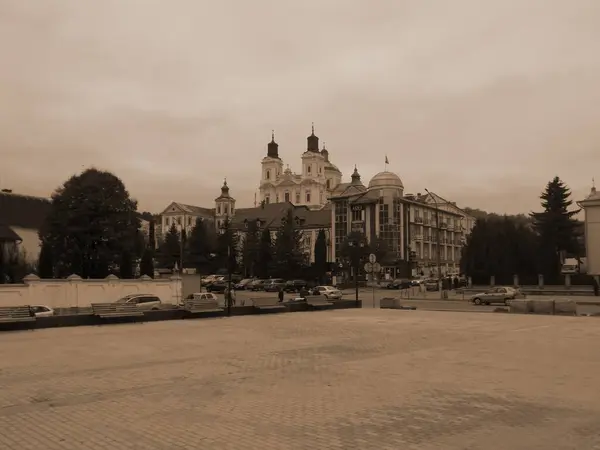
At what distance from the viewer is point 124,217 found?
47750mm

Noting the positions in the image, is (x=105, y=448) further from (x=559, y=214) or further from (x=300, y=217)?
(x=300, y=217)

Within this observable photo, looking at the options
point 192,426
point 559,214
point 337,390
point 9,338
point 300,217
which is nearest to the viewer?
point 192,426

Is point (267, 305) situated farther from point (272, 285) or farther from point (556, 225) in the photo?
point (556, 225)

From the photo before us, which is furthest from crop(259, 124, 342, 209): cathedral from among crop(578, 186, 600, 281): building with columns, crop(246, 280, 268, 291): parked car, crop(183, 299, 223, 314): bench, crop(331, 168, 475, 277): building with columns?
crop(183, 299, 223, 314): bench

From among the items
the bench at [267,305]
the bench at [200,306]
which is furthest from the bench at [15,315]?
the bench at [267,305]

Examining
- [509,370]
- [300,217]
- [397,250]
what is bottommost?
[509,370]

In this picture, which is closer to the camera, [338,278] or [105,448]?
[105,448]

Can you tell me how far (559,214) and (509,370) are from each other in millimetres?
61630

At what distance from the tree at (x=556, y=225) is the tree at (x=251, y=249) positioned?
39208mm

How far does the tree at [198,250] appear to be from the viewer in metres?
96.6

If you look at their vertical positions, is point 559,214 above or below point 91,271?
above

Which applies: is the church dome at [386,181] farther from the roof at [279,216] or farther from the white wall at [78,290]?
the white wall at [78,290]

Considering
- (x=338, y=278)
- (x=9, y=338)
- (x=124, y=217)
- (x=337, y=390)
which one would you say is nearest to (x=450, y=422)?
(x=337, y=390)

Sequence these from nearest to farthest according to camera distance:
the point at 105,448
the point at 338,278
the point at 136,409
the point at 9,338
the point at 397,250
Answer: the point at 105,448 < the point at 136,409 < the point at 9,338 < the point at 338,278 < the point at 397,250
